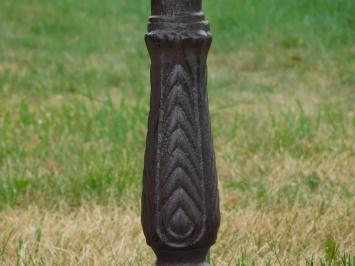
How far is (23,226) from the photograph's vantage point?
3100 millimetres

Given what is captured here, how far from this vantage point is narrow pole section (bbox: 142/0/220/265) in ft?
6.47

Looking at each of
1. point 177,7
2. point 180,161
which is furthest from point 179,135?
point 177,7

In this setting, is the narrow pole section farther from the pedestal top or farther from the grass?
the grass

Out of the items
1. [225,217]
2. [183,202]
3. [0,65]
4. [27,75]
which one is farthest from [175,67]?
[0,65]

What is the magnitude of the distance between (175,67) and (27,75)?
14.7ft

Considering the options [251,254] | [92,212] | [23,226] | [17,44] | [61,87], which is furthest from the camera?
[17,44]

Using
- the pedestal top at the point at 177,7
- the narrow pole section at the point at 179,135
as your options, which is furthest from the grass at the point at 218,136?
the pedestal top at the point at 177,7

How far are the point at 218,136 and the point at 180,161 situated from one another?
8.30 feet

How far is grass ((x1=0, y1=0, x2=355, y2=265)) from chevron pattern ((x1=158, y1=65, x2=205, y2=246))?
55cm

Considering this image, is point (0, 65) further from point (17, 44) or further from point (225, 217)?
point (225, 217)

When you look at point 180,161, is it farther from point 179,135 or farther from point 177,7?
point 177,7

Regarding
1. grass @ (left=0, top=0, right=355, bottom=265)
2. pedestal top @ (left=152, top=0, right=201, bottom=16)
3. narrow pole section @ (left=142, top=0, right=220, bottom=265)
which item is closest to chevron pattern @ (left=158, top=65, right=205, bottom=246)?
narrow pole section @ (left=142, top=0, right=220, bottom=265)

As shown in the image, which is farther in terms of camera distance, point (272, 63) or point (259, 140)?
point (272, 63)

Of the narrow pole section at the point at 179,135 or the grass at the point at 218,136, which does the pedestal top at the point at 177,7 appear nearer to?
the narrow pole section at the point at 179,135
